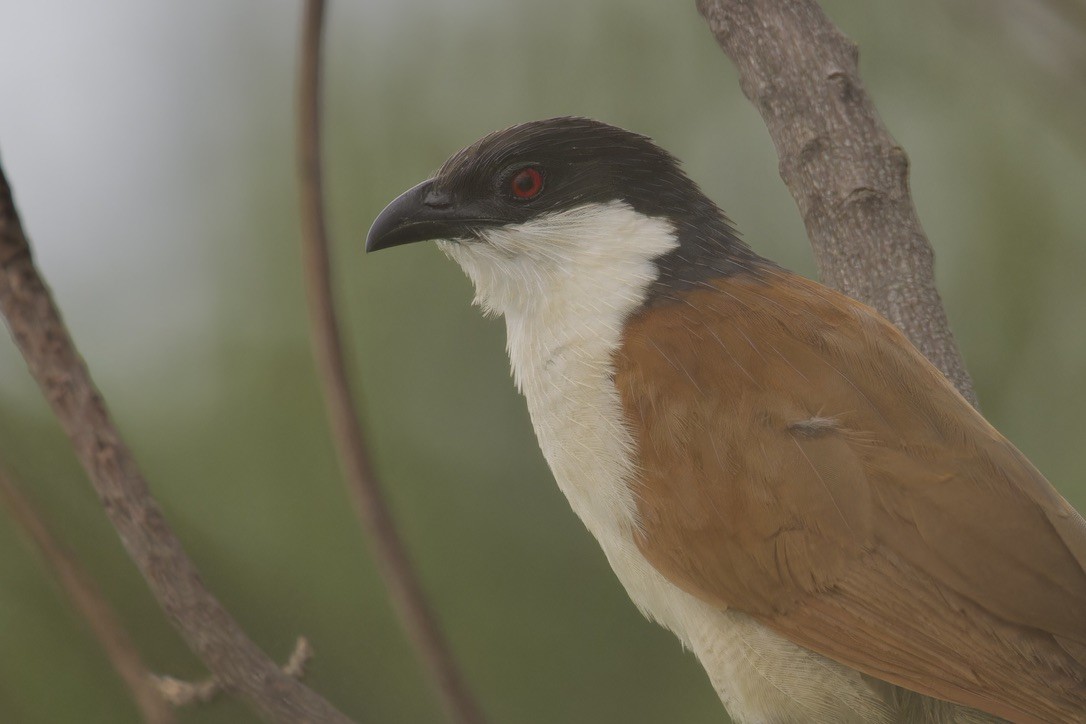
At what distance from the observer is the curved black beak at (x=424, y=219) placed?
2.40 m

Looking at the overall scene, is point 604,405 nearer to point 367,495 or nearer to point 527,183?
point 527,183

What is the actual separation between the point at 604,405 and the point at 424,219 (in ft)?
2.09

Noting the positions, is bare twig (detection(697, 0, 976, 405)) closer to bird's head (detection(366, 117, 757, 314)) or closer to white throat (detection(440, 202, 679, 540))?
bird's head (detection(366, 117, 757, 314))

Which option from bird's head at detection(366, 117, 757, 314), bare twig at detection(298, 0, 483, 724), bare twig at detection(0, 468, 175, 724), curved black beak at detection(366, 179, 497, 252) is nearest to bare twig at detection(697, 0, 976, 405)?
bird's head at detection(366, 117, 757, 314)

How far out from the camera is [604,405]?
2064 millimetres

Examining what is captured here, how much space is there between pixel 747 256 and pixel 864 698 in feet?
3.08

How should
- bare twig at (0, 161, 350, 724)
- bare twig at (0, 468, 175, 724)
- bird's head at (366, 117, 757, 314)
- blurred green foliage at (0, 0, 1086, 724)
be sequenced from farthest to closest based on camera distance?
blurred green foliage at (0, 0, 1086, 724)
bird's head at (366, 117, 757, 314)
bare twig at (0, 161, 350, 724)
bare twig at (0, 468, 175, 724)

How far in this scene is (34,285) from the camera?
1.00 meters

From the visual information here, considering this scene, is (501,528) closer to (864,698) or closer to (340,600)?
(340,600)

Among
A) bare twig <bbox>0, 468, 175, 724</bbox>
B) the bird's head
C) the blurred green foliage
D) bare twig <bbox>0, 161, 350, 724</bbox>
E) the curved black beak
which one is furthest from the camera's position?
the blurred green foliage

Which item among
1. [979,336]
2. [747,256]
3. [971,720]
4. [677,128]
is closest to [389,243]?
[747,256]

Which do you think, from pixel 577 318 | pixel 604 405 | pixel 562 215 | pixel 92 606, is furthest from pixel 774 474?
pixel 92 606

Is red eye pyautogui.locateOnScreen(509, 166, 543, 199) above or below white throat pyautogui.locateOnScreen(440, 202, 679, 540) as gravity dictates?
above

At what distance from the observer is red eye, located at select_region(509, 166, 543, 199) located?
2.37 meters
